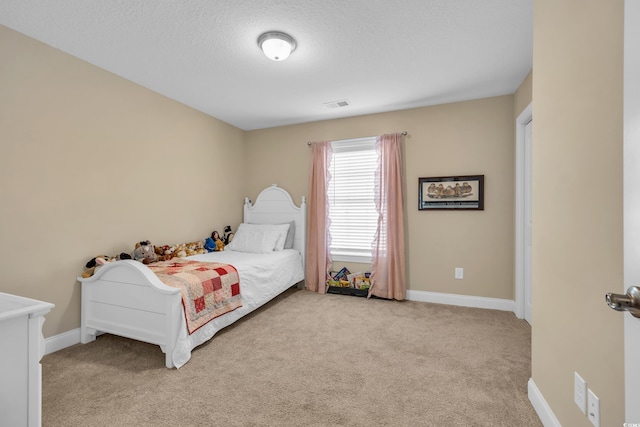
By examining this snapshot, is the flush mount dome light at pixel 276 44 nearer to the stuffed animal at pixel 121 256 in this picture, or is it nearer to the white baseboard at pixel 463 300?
the stuffed animal at pixel 121 256

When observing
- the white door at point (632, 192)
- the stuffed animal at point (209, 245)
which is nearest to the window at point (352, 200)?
the stuffed animal at point (209, 245)

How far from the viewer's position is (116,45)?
2.26m

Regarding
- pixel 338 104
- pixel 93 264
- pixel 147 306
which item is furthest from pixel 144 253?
pixel 338 104

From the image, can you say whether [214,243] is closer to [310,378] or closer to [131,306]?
[131,306]

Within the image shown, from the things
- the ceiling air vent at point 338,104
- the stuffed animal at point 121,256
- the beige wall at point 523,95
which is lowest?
the stuffed animal at point 121,256

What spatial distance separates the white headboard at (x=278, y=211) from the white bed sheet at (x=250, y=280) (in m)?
0.28

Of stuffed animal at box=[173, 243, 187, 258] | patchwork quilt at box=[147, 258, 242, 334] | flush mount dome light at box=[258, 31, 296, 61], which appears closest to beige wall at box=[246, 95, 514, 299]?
flush mount dome light at box=[258, 31, 296, 61]

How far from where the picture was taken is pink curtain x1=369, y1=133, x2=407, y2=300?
11.7ft

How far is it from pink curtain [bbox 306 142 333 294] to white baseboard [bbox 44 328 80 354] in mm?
2495

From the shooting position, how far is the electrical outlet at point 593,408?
3.36 feet

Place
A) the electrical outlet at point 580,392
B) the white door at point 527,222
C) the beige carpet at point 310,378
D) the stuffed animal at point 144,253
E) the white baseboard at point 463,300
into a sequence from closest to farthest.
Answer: the electrical outlet at point 580,392, the beige carpet at point 310,378, the stuffed animal at point 144,253, the white door at point 527,222, the white baseboard at point 463,300

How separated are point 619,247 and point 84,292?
337 cm

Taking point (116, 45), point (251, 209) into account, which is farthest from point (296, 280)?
point (116, 45)

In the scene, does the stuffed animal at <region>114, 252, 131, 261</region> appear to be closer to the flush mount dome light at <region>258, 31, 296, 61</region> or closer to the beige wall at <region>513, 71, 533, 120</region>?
the flush mount dome light at <region>258, 31, 296, 61</region>
